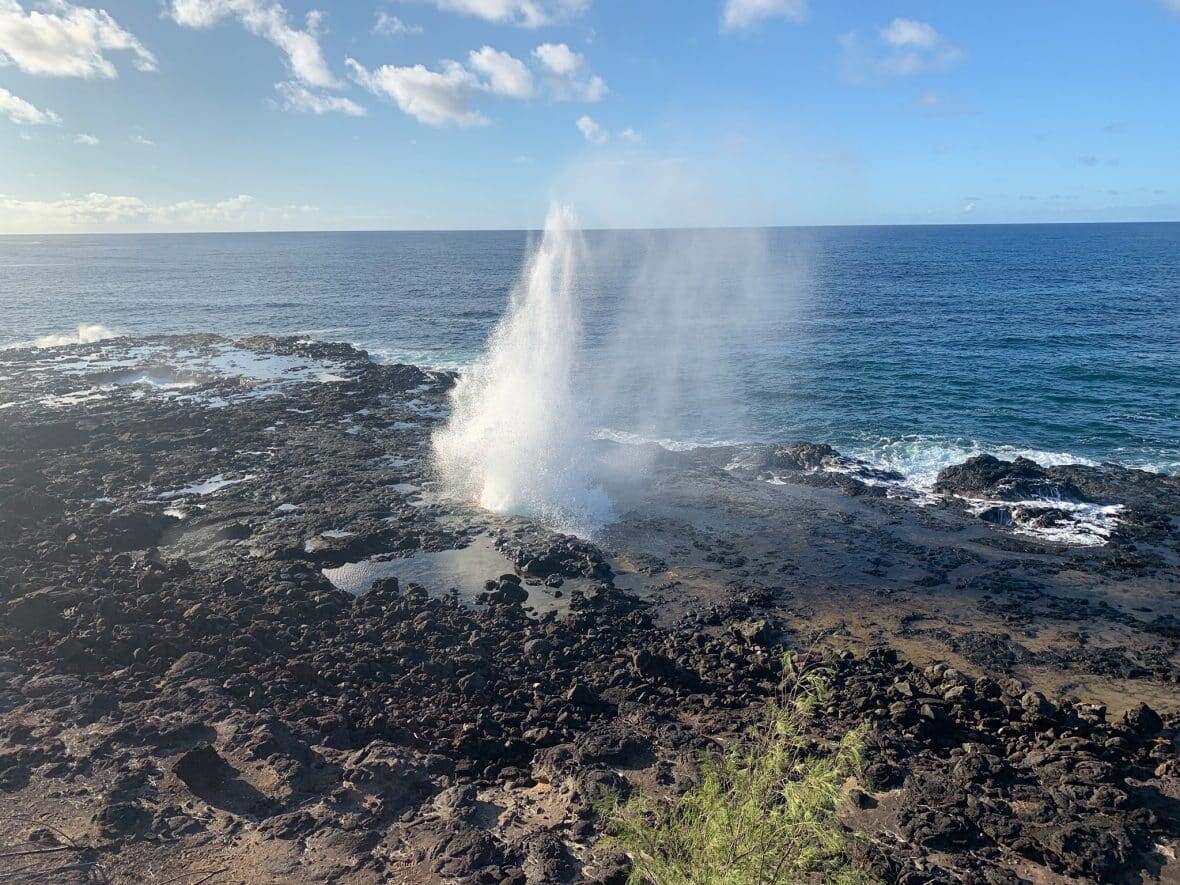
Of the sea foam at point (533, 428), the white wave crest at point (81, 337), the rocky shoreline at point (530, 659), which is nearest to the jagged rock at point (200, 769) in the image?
the rocky shoreline at point (530, 659)

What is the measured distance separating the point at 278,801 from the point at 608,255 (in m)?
180

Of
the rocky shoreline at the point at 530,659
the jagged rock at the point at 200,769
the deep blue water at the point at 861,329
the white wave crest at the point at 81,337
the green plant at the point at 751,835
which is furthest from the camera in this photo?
the white wave crest at the point at 81,337

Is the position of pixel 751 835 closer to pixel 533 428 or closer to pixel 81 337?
pixel 533 428

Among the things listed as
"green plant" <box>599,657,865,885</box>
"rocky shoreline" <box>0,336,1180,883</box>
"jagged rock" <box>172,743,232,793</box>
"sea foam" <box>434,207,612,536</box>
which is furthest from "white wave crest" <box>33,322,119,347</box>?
"green plant" <box>599,657,865,885</box>

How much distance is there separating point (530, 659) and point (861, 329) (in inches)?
2550

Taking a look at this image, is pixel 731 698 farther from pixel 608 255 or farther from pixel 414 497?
pixel 608 255

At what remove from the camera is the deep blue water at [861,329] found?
45.7 metres

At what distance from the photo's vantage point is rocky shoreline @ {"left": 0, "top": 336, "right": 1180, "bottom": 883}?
15117 mm

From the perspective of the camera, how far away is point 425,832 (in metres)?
15.2

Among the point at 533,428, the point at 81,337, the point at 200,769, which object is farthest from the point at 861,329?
the point at 81,337

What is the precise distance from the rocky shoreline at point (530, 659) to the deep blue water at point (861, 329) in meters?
7.54

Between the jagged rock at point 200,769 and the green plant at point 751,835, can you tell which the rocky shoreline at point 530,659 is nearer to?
the jagged rock at point 200,769

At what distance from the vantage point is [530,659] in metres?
22.5

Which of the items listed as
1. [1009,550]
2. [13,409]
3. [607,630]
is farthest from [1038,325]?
[13,409]
